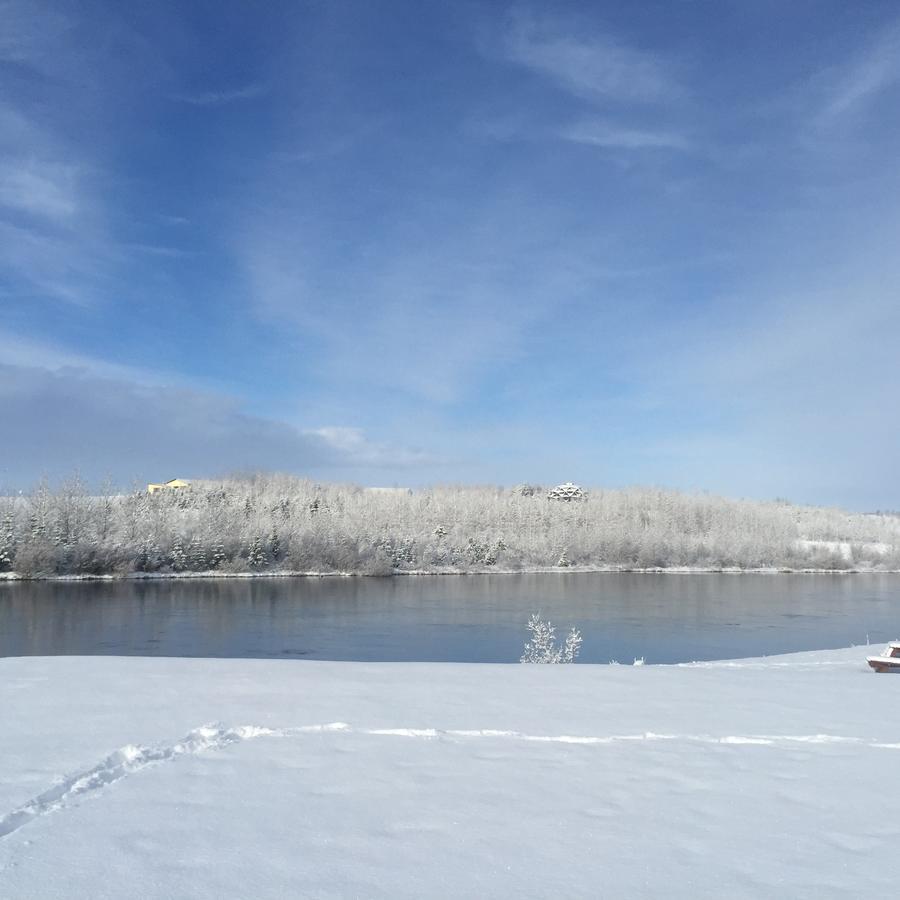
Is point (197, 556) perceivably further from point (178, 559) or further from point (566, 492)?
point (566, 492)

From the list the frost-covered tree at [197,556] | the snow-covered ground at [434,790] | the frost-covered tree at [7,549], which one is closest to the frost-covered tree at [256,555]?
the frost-covered tree at [197,556]

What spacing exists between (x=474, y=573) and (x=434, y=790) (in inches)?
2089

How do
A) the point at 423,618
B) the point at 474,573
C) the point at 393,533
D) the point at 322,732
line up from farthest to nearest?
the point at 393,533, the point at 474,573, the point at 423,618, the point at 322,732

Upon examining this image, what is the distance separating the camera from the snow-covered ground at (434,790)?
292cm

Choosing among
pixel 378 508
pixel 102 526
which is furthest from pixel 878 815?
pixel 378 508

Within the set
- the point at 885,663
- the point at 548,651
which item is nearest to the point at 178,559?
the point at 548,651

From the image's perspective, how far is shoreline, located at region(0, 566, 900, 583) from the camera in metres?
44.2

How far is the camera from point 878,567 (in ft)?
214

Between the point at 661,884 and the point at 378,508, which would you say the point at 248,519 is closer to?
the point at 378,508

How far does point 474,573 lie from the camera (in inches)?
2218

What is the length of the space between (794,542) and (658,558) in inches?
538

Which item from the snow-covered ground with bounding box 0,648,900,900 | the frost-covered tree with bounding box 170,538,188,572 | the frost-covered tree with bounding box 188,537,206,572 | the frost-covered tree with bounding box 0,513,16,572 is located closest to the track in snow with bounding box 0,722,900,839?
the snow-covered ground with bounding box 0,648,900,900

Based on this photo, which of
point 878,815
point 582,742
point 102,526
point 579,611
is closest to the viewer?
point 878,815

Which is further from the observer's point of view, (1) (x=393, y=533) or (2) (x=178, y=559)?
(1) (x=393, y=533)
